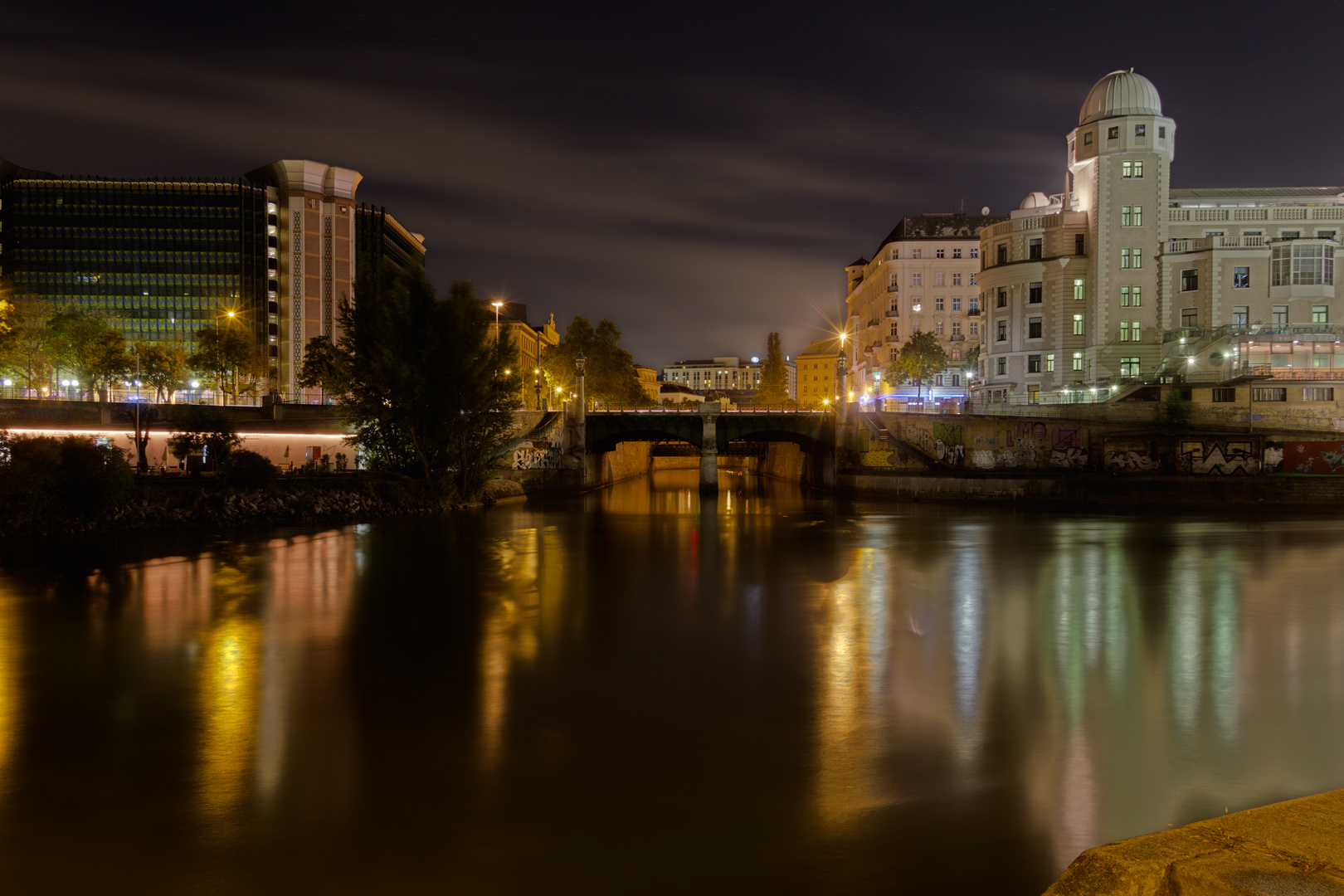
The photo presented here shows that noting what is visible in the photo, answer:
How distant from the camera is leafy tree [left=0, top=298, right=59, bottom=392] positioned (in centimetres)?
7381

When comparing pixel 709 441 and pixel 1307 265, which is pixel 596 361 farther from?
pixel 1307 265

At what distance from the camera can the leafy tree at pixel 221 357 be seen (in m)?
93.4

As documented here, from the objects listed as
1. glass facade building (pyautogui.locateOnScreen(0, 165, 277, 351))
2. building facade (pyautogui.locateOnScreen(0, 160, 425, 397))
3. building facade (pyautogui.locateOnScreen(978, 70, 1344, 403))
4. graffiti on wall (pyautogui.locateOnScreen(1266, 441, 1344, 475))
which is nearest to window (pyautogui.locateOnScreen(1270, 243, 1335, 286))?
building facade (pyautogui.locateOnScreen(978, 70, 1344, 403))

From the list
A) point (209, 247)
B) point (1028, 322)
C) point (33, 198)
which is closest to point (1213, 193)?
point (1028, 322)

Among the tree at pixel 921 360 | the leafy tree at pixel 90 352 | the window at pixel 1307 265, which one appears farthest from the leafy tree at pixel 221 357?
the window at pixel 1307 265

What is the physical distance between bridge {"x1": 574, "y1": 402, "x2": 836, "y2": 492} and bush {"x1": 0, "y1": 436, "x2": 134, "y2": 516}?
45.2 metres

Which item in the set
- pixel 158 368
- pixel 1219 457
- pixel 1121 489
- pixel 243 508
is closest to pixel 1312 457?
pixel 1219 457

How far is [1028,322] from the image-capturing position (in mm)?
84312

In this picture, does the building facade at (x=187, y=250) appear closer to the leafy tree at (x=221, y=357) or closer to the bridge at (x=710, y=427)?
the leafy tree at (x=221, y=357)

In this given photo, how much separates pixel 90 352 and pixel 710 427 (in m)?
62.3

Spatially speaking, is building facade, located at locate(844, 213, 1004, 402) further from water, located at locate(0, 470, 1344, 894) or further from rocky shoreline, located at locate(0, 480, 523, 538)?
water, located at locate(0, 470, 1344, 894)

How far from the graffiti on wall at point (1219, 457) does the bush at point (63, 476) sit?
69513mm

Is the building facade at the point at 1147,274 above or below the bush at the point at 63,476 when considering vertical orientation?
above

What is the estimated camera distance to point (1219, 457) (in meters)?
64.6
